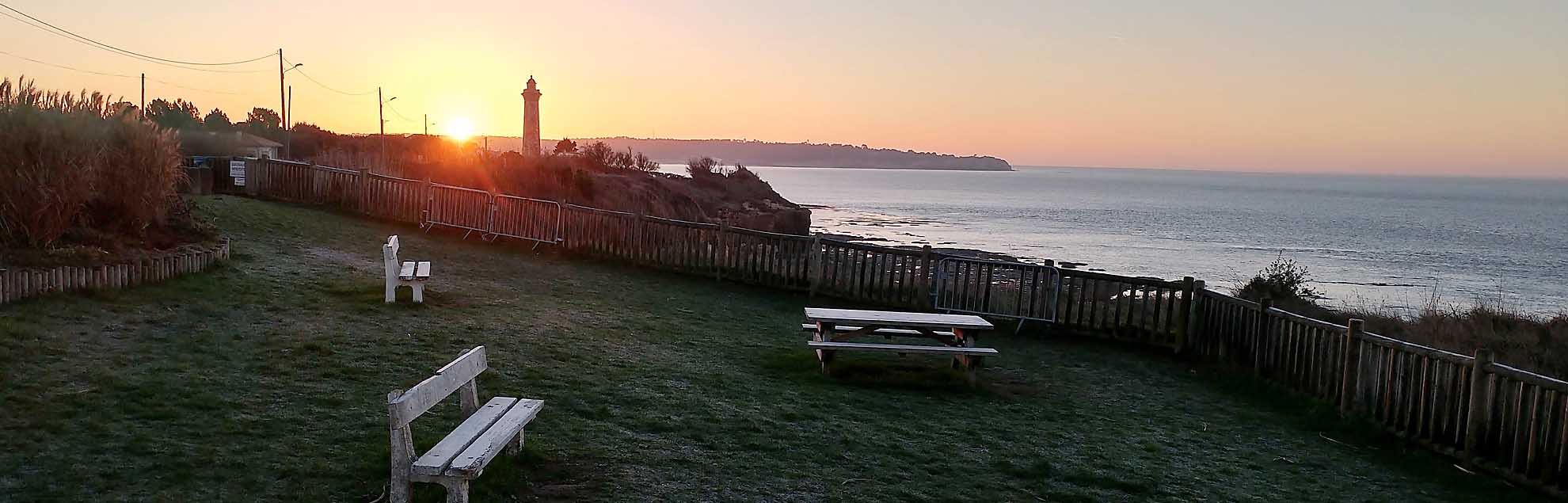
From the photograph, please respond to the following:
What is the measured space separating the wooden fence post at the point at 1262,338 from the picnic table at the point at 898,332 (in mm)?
3075

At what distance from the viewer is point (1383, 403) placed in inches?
355

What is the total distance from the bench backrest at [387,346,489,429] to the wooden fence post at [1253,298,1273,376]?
27.0ft

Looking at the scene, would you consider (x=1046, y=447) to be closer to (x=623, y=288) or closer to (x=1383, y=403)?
(x=1383, y=403)

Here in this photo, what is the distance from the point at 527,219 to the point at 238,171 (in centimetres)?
820

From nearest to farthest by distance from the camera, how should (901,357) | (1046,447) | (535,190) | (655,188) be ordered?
(1046,447), (901,357), (535,190), (655,188)

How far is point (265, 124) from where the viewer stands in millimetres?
67750

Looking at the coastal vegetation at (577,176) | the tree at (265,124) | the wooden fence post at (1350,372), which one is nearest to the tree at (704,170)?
the coastal vegetation at (577,176)

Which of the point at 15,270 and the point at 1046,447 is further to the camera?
the point at 15,270

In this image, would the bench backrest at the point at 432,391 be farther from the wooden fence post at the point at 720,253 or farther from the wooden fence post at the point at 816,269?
the wooden fence post at the point at 720,253

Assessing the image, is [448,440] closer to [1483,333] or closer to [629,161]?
[1483,333]

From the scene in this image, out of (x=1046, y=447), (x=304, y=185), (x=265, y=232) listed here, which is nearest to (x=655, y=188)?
(x=304, y=185)

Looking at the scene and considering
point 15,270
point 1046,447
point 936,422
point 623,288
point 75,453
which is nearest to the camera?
point 75,453

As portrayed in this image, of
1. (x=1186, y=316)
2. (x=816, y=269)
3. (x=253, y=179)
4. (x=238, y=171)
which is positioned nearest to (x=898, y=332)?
(x=1186, y=316)

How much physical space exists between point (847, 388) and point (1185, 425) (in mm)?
2815
